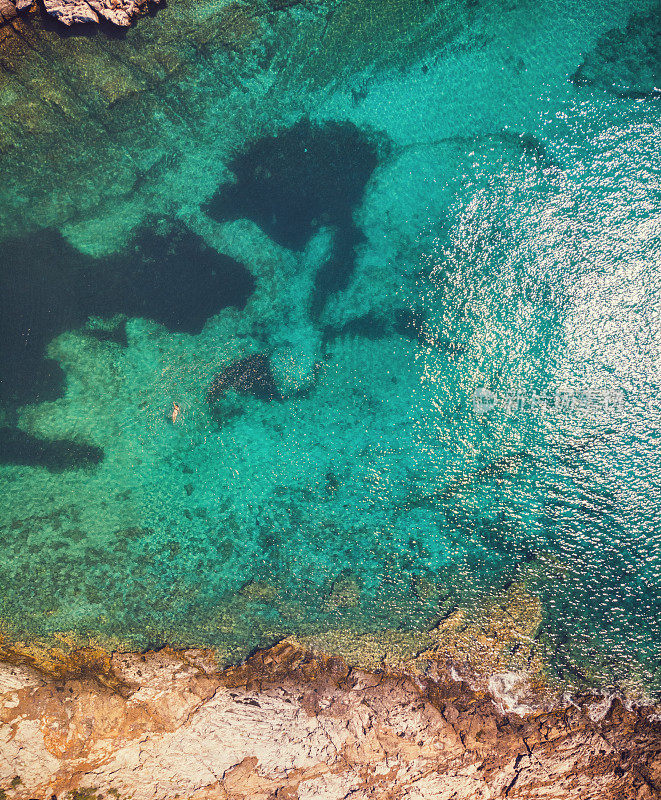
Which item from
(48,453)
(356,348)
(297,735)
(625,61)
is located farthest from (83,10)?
(297,735)

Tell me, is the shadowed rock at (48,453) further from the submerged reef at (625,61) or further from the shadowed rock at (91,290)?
the submerged reef at (625,61)

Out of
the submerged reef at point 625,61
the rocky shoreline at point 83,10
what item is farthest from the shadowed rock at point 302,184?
the submerged reef at point 625,61

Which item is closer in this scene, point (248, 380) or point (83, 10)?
point (83, 10)

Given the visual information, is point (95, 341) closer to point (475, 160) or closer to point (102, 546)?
point (102, 546)

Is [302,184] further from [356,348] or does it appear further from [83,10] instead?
[83,10]

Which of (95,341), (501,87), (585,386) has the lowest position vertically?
(95,341)

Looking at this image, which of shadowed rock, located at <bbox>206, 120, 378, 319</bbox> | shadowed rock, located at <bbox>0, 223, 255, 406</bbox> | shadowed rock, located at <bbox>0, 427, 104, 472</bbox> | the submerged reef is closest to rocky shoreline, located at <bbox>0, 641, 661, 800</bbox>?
shadowed rock, located at <bbox>0, 427, 104, 472</bbox>

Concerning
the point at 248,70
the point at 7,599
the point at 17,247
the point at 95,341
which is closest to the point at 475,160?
the point at 248,70
